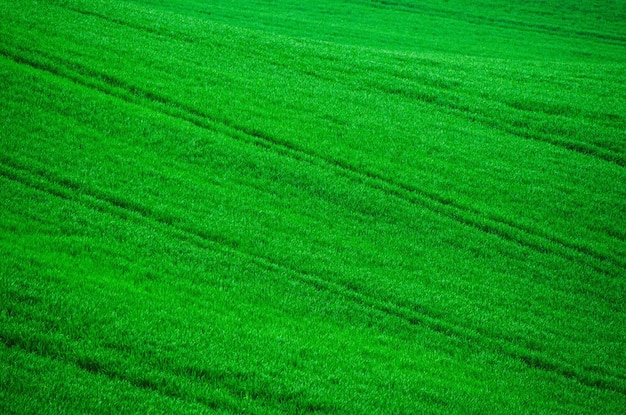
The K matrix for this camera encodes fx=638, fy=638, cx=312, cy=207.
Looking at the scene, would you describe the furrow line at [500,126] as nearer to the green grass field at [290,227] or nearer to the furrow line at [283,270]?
the green grass field at [290,227]

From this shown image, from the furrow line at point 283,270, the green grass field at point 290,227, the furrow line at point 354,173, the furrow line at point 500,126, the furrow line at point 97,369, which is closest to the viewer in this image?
the furrow line at point 97,369

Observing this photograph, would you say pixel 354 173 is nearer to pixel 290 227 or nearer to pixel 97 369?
pixel 290 227

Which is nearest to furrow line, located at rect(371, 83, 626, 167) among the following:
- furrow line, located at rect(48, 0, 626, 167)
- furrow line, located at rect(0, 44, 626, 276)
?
furrow line, located at rect(48, 0, 626, 167)

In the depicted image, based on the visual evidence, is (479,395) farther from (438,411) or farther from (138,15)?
(138,15)

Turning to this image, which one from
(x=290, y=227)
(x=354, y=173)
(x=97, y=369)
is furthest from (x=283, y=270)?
(x=354, y=173)

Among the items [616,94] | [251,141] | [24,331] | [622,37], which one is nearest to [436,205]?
[251,141]

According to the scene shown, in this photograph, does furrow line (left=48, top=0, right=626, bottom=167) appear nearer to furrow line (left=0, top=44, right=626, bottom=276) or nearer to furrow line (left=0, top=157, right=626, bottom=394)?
furrow line (left=0, top=44, right=626, bottom=276)

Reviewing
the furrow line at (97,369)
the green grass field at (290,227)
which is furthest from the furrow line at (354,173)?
the furrow line at (97,369)
